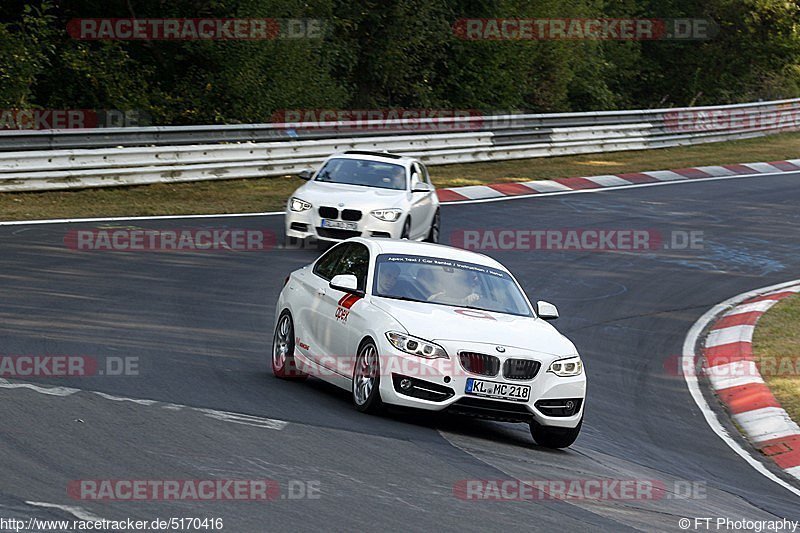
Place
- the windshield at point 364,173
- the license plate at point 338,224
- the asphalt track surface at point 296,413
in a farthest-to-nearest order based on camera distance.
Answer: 1. the windshield at point 364,173
2. the license plate at point 338,224
3. the asphalt track surface at point 296,413

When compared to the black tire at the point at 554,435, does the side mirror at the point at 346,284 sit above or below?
above

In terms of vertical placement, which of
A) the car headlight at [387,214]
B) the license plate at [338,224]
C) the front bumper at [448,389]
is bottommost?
the front bumper at [448,389]

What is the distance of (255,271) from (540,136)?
1615 centimetres

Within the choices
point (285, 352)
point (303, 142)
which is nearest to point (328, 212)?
point (285, 352)

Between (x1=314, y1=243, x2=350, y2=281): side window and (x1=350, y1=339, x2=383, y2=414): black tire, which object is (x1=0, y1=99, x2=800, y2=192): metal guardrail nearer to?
(x1=314, y1=243, x2=350, y2=281): side window

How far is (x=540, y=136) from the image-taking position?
3133 centimetres

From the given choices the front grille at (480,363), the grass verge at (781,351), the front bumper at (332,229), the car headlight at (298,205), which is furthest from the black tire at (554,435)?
the car headlight at (298,205)

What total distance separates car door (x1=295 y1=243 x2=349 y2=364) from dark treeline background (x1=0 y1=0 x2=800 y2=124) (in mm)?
16597

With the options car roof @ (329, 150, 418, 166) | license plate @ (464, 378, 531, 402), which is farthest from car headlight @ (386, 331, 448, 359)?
car roof @ (329, 150, 418, 166)

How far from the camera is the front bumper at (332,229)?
1803 centimetres

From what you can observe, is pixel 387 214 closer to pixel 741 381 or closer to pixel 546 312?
pixel 741 381

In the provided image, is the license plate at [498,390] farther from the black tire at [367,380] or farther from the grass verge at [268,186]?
the grass verge at [268,186]

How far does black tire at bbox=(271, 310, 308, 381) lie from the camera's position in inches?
427

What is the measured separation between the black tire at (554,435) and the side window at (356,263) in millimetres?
1895
